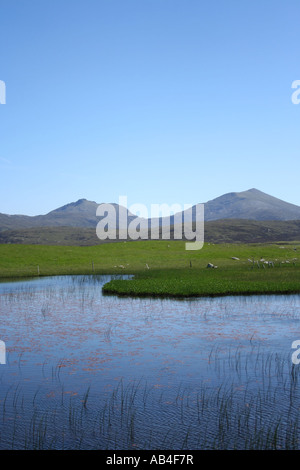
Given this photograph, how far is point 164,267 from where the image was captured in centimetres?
8044

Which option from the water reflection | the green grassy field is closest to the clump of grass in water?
the water reflection

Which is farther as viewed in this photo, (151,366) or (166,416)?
(151,366)

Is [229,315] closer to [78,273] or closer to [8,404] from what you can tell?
[8,404]

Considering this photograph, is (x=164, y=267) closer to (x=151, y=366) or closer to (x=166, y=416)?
(x=151, y=366)

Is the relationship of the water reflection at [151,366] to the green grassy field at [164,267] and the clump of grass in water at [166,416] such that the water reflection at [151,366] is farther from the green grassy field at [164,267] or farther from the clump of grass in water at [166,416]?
the green grassy field at [164,267]

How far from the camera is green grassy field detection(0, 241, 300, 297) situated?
4912 cm

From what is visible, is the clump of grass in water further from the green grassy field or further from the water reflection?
the green grassy field

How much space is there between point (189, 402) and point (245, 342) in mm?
9818

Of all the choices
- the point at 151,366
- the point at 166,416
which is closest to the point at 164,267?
the point at 151,366

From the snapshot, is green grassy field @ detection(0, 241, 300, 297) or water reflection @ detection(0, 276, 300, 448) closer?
water reflection @ detection(0, 276, 300, 448)

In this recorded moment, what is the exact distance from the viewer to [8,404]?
18.1 meters

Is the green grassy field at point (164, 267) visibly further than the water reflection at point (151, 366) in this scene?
Yes

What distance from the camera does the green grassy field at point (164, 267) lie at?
49.1 meters

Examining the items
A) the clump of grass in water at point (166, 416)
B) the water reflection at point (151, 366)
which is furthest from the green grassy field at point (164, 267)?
the clump of grass in water at point (166, 416)
